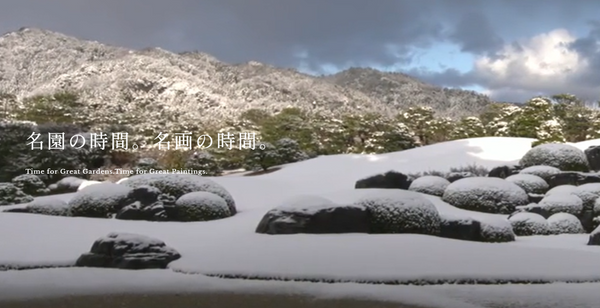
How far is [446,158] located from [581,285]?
13519mm

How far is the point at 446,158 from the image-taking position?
1862cm

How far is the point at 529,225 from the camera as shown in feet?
31.0

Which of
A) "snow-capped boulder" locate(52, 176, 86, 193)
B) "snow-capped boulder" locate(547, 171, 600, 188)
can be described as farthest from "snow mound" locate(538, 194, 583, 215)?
"snow-capped boulder" locate(52, 176, 86, 193)

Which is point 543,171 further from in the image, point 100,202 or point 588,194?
point 100,202

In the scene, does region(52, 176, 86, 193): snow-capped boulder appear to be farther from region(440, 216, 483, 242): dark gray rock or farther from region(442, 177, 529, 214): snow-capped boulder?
region(440, 216, 483, 242): dark gray rock

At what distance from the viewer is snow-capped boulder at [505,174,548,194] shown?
40.1ft

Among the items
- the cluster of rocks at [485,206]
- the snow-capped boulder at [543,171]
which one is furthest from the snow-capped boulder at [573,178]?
the snow-capped boulder at [543,171]

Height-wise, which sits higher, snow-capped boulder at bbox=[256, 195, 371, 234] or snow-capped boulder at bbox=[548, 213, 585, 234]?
snow-capped boulder at bbox=[256, 195, 371, 234]

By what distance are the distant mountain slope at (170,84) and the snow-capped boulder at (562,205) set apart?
733 inches

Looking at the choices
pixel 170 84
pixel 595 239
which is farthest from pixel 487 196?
pixel 170 84

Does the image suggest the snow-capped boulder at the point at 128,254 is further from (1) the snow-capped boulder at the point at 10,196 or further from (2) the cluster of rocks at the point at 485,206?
(1) the snow-capped boulder at the point at 10,196

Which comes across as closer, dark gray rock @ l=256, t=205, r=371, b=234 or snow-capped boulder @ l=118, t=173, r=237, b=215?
dark gray rock @ l=256, t=205, r=371, b=234

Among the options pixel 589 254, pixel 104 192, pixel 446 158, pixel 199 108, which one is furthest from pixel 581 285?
pixel 199 108

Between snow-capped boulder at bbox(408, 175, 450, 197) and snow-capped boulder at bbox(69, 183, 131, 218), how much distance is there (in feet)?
20.2
